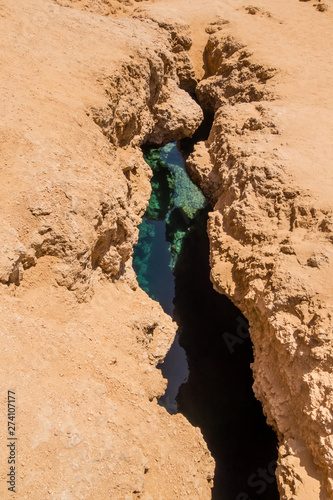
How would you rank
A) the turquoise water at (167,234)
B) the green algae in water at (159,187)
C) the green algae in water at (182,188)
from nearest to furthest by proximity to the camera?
1. the turquoise water at (167,234)
2. the green algae in water at (159,187)
3. the green algae in water at (182,188)

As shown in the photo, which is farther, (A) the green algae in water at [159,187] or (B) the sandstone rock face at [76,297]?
(A) the green algae in water at [159,187]

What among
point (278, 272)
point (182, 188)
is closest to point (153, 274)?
point (182, 188)

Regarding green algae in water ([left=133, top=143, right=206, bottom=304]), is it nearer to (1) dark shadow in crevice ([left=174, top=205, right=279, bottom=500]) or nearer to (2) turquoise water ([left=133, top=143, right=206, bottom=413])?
(2) turquoise water ([left=133, top=143, right=206, bottom=413])

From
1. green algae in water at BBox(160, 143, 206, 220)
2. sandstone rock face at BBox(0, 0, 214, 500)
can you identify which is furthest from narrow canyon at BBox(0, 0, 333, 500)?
green algae in water at BBox(160, 143, 206, 220)

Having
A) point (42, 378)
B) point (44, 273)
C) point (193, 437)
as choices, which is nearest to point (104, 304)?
point (44, 273)

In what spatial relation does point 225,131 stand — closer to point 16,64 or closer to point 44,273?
point 16,64

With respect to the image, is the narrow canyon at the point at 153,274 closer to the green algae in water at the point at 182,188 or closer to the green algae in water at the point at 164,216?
the green algae in water at the point at 164,216

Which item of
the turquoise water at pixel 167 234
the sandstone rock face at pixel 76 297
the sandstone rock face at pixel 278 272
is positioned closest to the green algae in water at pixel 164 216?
the turquoise water at pixel 167 234
